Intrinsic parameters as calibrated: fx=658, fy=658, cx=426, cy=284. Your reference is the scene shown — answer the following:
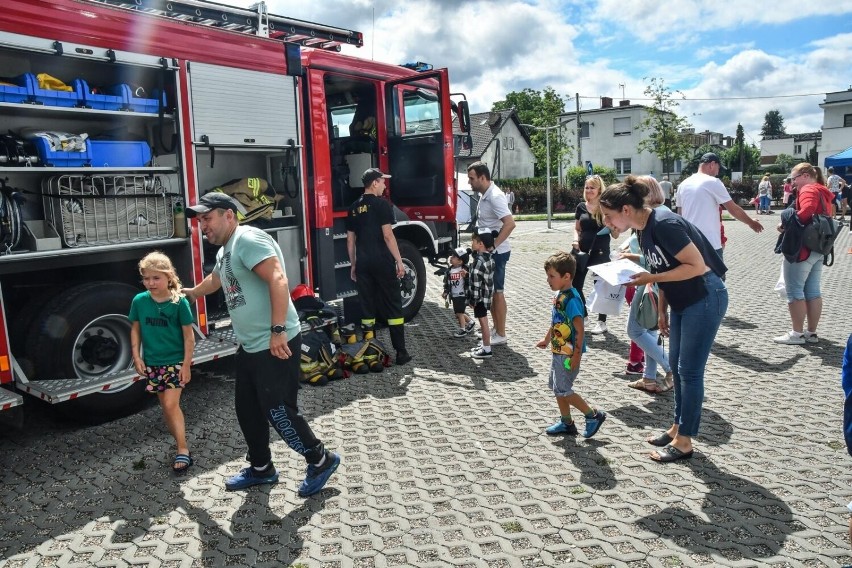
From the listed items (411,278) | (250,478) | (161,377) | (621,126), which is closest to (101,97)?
(161,377)

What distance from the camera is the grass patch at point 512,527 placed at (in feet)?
11.1

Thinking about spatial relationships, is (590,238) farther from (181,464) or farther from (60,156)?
(60,156)

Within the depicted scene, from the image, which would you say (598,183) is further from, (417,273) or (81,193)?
(81,193)

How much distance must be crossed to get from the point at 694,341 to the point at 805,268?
357cm

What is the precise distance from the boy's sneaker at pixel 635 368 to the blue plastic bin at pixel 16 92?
5237 mm

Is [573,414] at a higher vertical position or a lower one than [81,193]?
lower

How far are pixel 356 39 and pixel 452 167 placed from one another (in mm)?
2111

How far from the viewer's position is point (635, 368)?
593 cm

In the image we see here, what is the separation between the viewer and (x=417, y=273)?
820 cm

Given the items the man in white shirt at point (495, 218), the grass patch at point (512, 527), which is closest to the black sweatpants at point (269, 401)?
the grass patch at point (512, 527)

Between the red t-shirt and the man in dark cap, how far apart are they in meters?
5.34

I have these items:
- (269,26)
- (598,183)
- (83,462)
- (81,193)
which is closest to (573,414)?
(598,183)

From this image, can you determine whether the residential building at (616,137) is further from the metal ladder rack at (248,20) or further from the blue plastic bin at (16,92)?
the blue plastic bin at (16,92)

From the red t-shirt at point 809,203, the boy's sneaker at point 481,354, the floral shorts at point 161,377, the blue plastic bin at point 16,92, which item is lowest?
the boy's sneaker at point 481,354
